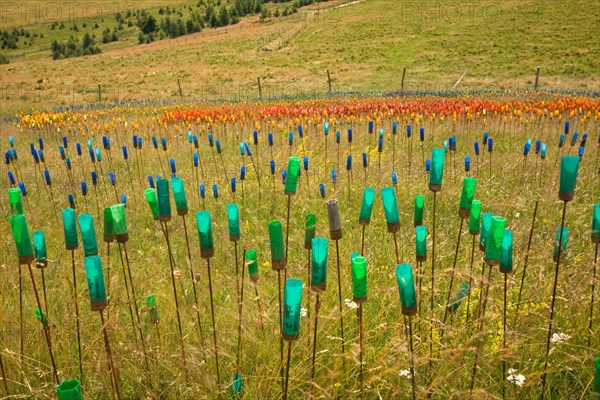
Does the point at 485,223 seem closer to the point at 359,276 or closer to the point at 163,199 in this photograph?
the point at 359,276

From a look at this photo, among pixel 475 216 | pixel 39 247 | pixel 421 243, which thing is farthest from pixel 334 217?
pixel 39 247

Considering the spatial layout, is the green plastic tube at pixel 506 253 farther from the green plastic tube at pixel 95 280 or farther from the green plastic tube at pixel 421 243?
the green plastic tube at pixel 95 280

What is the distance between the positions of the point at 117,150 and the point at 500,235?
29.1 ft

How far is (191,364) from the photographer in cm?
200

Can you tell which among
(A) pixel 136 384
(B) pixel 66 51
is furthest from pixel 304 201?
(B) pixel 66 51

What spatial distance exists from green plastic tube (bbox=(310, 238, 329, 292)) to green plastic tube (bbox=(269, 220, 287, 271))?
0.14 metres

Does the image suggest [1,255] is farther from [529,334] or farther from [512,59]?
[512,59]

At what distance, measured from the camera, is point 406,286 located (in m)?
1.41

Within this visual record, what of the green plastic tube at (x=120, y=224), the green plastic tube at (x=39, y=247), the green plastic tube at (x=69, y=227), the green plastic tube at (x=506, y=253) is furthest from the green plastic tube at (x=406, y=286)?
the green plastic tube at (x=39, y=247)

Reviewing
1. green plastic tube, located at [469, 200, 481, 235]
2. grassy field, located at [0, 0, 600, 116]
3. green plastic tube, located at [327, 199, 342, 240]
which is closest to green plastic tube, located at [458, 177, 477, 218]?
green plastic tube, located at [469, 200, 481, 235]

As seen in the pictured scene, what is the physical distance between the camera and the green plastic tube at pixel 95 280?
1.37 m

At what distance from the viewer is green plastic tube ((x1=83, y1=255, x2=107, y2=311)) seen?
1.37 meters

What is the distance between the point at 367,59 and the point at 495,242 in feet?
140

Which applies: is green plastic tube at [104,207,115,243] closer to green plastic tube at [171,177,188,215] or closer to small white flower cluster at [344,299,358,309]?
green plastic tube at [171,177,188,215]
